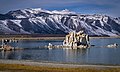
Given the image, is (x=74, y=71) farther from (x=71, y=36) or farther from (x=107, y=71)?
(x=71, y=36)

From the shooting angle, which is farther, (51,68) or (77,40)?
(77,40)

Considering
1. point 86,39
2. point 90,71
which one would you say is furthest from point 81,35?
point 90,71

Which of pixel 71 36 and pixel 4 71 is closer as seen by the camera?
pixel 4 71

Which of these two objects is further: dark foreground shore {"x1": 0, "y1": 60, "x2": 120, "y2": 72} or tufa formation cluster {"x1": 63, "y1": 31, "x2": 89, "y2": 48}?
tufa formation cluster {"x1": 63, "y1": 31, "x2": 89, "y2": 48}

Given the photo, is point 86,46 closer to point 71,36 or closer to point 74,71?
point 71,36

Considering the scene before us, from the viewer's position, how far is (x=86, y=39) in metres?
176

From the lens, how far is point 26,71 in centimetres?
4319

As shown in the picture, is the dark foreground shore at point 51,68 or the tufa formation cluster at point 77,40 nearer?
the dark foreground shore at point 51,68

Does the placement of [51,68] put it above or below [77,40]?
above

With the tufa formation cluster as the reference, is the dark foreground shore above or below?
above

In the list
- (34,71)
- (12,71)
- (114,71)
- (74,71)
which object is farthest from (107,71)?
(12,71)

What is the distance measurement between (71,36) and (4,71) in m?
131

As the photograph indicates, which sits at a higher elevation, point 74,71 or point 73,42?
point 74,71

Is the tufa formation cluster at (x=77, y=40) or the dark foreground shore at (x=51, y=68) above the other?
the dark foreground shore at (x=51, y=68)
